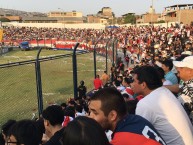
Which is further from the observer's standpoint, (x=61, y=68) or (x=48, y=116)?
(x=61, y=68)

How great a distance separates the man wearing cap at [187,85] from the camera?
12.9 feet

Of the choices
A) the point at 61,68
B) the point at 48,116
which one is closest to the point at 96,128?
the point at 48,116

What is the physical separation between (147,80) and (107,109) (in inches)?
41.3

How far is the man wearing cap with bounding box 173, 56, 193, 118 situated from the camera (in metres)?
3.94

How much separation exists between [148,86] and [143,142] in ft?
3.98

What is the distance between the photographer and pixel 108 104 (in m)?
2.33

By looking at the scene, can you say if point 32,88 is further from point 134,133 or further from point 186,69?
point 134,133

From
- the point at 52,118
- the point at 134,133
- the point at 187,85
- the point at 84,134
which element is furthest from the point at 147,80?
the point at 84,134

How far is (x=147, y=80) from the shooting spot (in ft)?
10.7

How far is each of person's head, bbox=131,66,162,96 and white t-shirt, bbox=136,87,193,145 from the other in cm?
36

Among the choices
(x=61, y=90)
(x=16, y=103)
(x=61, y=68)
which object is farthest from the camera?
(x=61, y=68)

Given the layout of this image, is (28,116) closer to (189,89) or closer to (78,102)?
(78,102)

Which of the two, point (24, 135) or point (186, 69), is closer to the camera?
point (24, 135)

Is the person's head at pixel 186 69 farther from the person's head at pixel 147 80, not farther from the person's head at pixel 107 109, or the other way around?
the person's head at pixel 107 109
